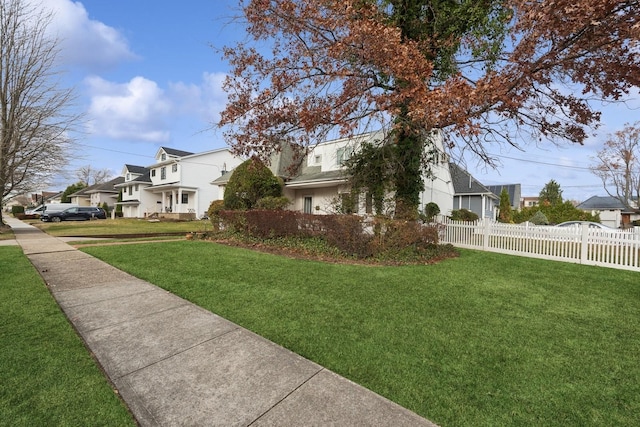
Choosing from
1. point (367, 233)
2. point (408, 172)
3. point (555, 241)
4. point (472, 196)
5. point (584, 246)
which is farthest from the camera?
point (472, 196)

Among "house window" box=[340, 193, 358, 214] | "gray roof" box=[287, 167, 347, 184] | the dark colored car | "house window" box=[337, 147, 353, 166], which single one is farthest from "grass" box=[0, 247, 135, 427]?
the dark colored car

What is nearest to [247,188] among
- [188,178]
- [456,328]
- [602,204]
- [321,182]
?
[321,182]

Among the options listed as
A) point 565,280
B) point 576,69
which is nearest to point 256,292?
point 565,280

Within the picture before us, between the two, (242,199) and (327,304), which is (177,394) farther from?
(242,199)

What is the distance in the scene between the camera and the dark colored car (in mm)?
30153

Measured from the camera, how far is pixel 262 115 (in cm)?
912

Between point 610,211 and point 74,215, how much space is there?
63.4 m

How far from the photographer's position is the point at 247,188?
14977 mm

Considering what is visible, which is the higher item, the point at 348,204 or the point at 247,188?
the point at 247,188

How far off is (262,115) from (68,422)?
26.9 ft

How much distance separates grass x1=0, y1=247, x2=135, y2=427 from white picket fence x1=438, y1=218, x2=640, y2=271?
371 inches

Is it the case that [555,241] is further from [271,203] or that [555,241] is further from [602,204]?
[602,204]

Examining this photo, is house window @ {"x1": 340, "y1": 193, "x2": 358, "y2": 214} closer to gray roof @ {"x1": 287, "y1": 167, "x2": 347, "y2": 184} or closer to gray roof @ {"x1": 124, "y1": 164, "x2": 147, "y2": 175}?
gray roof @ {"x1": 287, "y1": 167, "x2": 347, "y2": 184}

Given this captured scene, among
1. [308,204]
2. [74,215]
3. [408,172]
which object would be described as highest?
[408,172]
